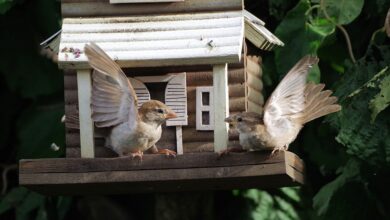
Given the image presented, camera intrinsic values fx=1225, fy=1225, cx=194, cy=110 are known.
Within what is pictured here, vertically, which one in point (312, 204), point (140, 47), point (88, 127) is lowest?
point (312, 204)

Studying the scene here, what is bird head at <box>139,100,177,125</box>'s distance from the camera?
4727mm

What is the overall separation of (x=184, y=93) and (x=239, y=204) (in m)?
1.14

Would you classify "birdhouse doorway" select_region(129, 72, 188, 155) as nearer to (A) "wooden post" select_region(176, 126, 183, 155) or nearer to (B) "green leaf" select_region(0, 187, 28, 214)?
(A) "wooden post" select_region(176, 126, 183, 155)

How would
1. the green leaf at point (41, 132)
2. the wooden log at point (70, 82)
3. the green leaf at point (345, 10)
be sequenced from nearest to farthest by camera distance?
the wooden log at point (70, 82) < the green leaf at point (345, 10) < the green leaf at point (41, 132)

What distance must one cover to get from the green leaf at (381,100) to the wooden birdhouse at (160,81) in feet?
1.24

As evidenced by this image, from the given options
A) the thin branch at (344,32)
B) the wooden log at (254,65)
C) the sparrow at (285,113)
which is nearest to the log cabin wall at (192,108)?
the sparrow at (285,113)

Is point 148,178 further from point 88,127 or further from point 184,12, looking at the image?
point 184,12

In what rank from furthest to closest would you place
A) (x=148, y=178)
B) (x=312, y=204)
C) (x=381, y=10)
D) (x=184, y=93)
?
(x=312, y=204) < (x=381, y=10) < (x=184, y=93) < (x=148, y=178)

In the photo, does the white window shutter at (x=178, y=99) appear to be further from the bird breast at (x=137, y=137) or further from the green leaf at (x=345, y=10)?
the green leaf at (x=345, y=10)

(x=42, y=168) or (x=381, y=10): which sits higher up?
(x=381, y=10)

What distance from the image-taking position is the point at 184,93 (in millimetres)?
4883

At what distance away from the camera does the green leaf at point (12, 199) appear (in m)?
5.89

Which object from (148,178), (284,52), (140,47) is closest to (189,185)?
(148,178)

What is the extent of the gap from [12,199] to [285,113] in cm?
175
